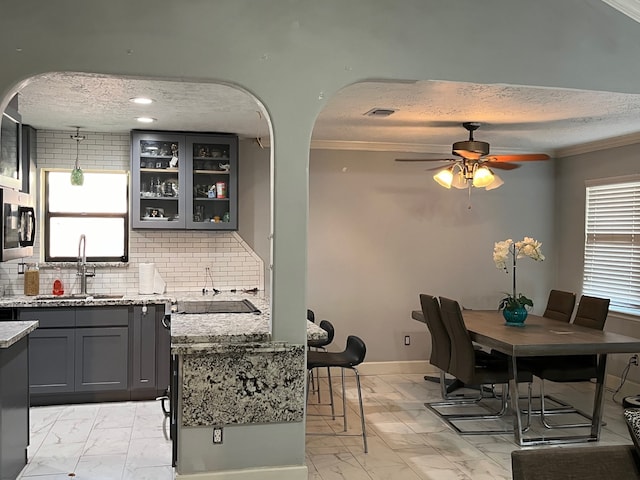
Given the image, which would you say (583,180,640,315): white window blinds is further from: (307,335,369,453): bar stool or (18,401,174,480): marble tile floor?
(18,401,174,480): marble tile floor

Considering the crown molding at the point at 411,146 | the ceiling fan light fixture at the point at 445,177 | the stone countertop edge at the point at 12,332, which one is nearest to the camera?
the stone countertop edge at the point at 12,332

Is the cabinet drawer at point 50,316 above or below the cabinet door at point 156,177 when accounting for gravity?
below

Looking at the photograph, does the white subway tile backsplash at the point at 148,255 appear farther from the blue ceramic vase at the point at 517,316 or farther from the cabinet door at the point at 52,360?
the blue ceramic vase at the point at 517,316

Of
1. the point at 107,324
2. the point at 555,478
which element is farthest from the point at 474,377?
the point at 107,324

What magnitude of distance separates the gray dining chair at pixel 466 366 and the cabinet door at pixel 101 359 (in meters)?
2.67

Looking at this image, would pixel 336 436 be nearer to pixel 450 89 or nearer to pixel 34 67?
pixel 450 89

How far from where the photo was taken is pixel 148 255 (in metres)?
5.98

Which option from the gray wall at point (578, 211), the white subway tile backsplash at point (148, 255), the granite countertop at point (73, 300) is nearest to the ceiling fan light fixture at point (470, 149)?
the gray wall at point (578, 211)

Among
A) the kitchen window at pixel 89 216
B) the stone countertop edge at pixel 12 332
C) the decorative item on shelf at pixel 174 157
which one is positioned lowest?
the stone countertop edge at pixel 12 332

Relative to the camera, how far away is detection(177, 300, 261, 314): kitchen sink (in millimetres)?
4697

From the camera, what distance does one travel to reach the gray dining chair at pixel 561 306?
569 cm

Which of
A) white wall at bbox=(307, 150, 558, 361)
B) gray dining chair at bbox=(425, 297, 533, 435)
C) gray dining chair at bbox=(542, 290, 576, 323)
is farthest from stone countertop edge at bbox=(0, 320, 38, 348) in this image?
gray dining chair at bbox=(542, 290, 576, 323)

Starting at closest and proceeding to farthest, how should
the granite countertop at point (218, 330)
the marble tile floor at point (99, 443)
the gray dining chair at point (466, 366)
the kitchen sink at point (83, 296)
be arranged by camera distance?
1. the granite countertop at point (218, 330)
2. the marble tile floor at point (99, 443)
3. the gray dining chair at point (466, 366)
4. the kitchen sink at point (83, 296)

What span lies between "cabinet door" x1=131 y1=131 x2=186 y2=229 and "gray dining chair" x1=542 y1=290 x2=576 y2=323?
11.4 ft
